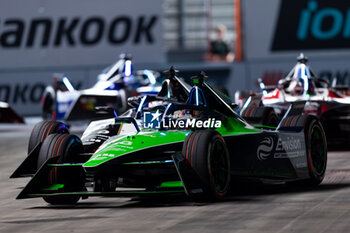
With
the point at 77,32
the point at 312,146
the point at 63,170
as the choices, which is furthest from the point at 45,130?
the point at 77,32

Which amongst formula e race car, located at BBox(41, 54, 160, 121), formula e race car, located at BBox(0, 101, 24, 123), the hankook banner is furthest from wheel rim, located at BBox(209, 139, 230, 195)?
the hankook banner

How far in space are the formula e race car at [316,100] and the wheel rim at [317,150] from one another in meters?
4.33

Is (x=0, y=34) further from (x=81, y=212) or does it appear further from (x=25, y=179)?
(x=81, y=212)

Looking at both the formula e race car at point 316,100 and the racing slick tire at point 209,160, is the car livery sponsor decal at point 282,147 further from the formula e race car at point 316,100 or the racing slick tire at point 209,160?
the formula e race car at point 316,100

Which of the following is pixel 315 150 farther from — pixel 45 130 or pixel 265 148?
pixel 45 130

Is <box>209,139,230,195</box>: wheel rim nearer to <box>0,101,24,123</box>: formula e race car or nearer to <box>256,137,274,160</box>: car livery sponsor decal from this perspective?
<box>256,137,274,160</box>: car livery sponsor decal

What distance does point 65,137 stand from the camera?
9836 millimetres

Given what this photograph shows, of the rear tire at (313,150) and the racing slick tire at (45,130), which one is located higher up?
the racing slick tire at (45,130)

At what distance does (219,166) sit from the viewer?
9.36 m

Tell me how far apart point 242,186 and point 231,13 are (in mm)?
30590

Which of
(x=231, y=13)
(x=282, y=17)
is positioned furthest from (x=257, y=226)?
(x=231, y=13)

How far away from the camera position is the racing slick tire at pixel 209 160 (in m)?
8.96

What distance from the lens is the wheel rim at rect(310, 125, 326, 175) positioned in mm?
11008

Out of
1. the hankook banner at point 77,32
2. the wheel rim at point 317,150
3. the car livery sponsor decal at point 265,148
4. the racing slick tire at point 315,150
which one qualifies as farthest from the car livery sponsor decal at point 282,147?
the hankook banner at point 77,32
